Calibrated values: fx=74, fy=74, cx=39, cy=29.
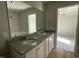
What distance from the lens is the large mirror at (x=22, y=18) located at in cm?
161

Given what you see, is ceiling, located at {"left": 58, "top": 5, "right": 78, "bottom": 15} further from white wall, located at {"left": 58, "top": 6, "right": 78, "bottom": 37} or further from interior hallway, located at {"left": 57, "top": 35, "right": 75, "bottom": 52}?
interior hallway, located at {"left": 57, "top": 35, "right": 75, "bottom": 52}

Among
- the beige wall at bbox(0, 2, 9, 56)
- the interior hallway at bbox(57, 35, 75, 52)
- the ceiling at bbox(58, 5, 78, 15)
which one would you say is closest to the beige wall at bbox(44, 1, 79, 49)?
the ceiling at bbox(58, 5, 78, 15)

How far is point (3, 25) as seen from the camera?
1409mm

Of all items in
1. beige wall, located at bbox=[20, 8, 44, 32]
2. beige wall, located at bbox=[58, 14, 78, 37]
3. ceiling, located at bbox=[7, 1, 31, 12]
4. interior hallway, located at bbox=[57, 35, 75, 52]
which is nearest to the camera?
ceiling, located at bbox=[7, 1, 31, 12]

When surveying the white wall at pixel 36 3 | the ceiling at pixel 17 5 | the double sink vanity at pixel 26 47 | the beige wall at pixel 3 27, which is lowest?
the double sink vanity at pixel 26 47

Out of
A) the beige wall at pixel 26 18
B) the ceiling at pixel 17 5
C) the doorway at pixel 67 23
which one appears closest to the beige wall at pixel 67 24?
the doorway at pixel 67 23

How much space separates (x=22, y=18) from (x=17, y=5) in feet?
1.16

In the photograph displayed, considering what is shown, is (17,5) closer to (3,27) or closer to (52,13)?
(3,27)

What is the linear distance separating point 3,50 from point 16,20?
71 centimetres

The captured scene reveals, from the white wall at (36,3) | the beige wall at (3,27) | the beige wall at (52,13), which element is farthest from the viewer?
the beige wall at (52,13)

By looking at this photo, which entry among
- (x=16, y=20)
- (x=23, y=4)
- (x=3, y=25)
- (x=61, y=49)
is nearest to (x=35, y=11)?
(x=23, y=4)

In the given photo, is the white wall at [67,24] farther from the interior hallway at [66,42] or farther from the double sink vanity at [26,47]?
the double sink vanity at [26,47]

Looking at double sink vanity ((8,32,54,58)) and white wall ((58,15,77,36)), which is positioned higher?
white wall ((58,15,77,36))

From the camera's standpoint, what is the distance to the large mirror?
63.3 inches
